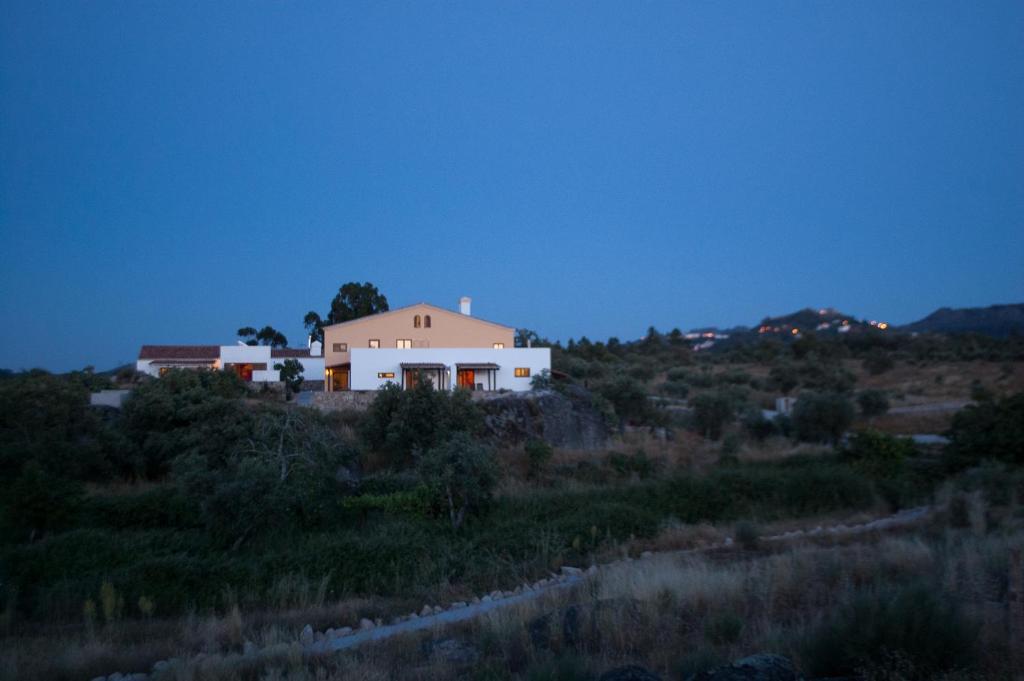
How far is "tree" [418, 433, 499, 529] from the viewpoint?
1666cm

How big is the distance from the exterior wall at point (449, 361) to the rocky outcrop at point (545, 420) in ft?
29.3

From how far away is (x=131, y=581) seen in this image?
1280cm

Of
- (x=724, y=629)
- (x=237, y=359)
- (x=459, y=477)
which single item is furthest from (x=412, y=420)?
(x=237, y=359)

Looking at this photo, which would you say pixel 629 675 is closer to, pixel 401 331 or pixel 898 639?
pixel 898 639

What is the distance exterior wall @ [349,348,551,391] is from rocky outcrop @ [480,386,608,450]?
894cm

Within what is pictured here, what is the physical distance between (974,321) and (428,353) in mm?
99777

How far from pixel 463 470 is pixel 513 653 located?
1004 centimetres

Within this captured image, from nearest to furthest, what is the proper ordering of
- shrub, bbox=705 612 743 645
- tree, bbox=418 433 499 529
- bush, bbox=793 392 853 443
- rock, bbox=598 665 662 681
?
1. rock, bbox=598 665 662 681
2. shrub, bbox=705 612 743 645
3. tree, bbox=418 433 499 529
4. bush, bbox=793 392 853 443

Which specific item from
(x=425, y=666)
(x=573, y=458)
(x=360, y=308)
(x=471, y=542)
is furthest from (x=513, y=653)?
(x=360, y=308)

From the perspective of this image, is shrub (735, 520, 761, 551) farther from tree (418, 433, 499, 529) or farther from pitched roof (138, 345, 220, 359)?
pitched roof (138, 345, 220, 359)

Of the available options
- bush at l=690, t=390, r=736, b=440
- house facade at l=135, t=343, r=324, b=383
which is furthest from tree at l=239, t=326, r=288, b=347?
bush at l=690, t=390, r=736, b=440

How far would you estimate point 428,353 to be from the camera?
38094 millimetres

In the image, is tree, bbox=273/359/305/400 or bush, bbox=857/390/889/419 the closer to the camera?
bush, bbox=857/390/889/419

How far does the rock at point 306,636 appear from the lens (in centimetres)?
874
